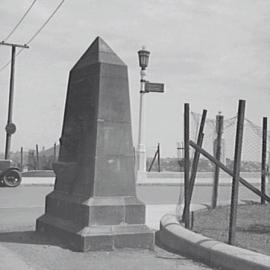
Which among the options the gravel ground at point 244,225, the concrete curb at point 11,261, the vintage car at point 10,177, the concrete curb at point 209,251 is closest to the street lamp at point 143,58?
the vintage car at point 10,177

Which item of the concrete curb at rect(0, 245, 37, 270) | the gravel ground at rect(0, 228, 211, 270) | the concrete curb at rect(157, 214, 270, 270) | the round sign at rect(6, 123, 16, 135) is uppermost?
the round sign at rect(6, 123, 16, 135)

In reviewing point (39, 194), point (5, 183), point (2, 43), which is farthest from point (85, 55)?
point (2, 43)

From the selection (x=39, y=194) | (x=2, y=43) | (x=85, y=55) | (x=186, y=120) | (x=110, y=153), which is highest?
(x=2, y=43)

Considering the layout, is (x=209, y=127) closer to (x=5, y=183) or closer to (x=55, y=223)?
(x=55, y=223)

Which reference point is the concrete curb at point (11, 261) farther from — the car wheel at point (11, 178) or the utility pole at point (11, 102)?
the utility pole at point (11, 102)

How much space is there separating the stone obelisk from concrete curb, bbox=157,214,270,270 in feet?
1.27

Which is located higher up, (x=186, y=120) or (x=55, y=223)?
(x=186, y=120)

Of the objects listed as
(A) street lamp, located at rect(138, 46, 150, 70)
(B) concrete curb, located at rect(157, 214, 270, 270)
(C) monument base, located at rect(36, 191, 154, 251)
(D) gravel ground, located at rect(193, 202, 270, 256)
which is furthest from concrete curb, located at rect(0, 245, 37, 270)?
(A) street lamp, located at rect(138, 46, 150, 70)

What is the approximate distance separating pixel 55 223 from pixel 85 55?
8.64 feet

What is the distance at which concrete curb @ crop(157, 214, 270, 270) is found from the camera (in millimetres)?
5844

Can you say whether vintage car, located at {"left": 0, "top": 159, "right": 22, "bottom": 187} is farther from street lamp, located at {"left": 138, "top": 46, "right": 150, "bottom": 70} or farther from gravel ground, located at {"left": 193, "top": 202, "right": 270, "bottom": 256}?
gravel ground, located at {"left": 193, "top": 202, "right": 270, "bottom": 256}

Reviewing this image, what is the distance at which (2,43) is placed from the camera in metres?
32.4

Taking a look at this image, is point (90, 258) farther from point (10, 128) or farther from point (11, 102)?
point (11, 102)

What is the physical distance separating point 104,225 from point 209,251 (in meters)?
1.65
